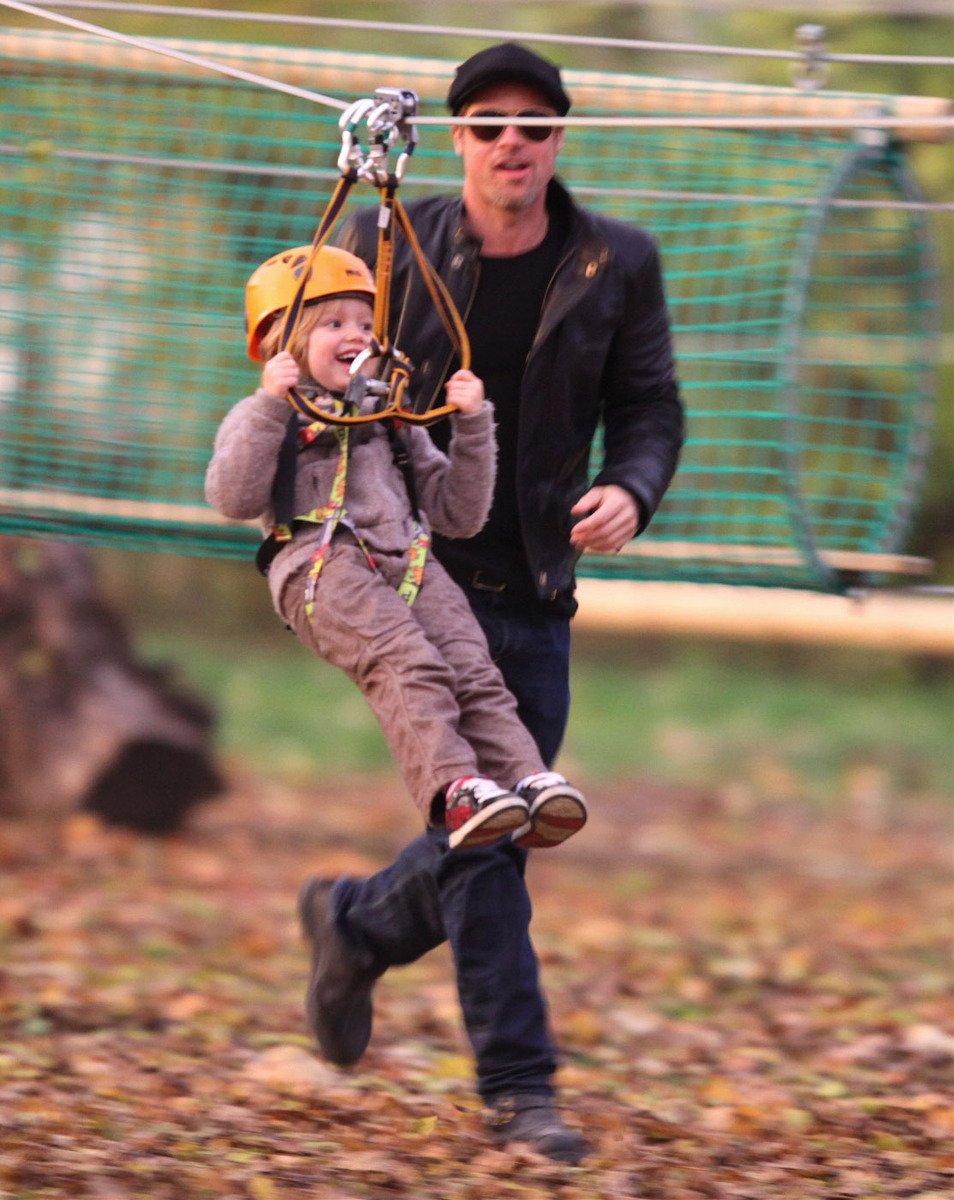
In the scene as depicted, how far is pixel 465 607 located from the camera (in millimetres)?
3555

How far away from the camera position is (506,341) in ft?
12.0

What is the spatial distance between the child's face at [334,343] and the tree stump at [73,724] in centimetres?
401

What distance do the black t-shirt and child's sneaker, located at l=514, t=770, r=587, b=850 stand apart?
545 millimetres

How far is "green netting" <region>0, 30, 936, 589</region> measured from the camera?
4668 mm

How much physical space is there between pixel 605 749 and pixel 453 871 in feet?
19.9

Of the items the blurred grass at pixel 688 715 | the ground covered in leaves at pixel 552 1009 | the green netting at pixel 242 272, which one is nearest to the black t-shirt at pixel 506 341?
the green netting at pixel 242 272

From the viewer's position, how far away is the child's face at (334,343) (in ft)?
11.1

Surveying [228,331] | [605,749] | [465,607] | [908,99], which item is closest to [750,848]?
[605,749]

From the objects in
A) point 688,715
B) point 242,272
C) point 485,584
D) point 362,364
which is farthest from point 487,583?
point 688,715

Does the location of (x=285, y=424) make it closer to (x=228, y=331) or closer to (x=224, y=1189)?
(x=224, y=1189)

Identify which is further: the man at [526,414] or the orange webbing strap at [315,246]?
the man at [526,414]

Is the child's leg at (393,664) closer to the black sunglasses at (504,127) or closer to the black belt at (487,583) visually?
the black belt at (487,583)

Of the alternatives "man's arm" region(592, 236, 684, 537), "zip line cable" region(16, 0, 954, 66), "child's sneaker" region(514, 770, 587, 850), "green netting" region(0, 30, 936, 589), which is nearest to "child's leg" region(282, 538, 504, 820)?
"child's sneaker" region(514, 770, 587, 850)

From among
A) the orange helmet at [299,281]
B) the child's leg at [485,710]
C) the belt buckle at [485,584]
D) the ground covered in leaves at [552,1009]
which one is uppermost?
the orange helmet at [299,281]
